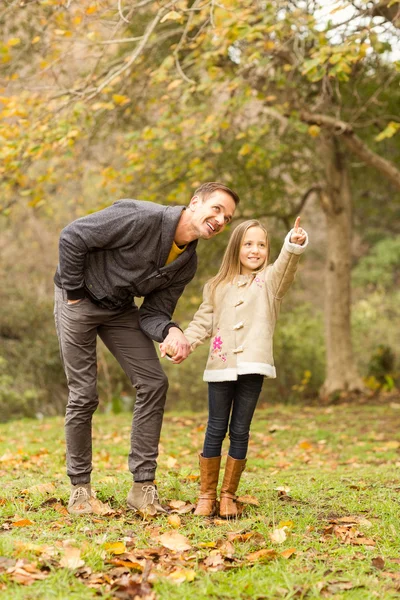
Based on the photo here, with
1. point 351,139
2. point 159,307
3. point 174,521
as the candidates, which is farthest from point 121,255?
point 351,139

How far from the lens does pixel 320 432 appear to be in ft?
28.8

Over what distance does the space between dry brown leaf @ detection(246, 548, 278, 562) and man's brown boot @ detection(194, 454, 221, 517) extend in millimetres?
833

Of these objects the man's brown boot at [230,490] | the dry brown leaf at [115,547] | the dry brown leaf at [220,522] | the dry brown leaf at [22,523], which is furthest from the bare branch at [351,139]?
the dry brown leaf at [115,547]

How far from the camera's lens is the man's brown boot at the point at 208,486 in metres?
4.05

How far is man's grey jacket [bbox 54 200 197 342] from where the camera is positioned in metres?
3.89

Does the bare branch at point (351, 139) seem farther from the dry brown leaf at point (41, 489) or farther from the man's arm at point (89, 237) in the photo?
the dry brown leaf at point (41, 489)

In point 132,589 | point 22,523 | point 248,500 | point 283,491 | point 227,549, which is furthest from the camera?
point 283,491

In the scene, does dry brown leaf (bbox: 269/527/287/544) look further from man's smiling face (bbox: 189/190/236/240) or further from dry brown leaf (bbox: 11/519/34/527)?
man's smiling face (bbox: 189/190/236/240)

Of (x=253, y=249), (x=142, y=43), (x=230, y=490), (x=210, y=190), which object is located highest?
(x=142, y=43)

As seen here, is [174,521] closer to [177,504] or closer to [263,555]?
[177,504]

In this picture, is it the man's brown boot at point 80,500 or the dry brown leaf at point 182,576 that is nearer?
the dry brown leaf at point 182,576

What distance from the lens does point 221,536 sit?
354 cm

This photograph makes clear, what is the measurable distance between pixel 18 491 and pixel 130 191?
6.94 metres

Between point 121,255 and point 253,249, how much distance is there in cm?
80
